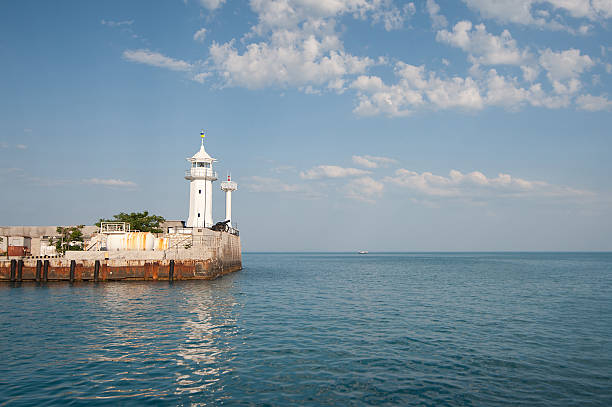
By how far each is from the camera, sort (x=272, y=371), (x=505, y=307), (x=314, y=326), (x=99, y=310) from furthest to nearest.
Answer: (x=505, y=307)
(x=99, y=310)
(x=314, y=326)
(x=272, y=371)

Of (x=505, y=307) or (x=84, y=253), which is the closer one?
(x=505, y=307)

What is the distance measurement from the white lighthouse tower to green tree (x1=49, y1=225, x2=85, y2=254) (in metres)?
15.7

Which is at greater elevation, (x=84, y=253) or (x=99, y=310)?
(x=84, y=253)

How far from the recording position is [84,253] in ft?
137

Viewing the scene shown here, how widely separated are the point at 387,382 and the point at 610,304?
2666 cm

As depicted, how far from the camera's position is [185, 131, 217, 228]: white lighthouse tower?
64375 mm

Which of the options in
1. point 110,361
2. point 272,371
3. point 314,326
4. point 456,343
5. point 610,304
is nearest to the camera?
point 272,371

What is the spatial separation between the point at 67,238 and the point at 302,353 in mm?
56076

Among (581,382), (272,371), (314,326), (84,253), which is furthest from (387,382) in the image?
(84,253)

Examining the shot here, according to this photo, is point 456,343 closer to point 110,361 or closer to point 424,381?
point 424,381

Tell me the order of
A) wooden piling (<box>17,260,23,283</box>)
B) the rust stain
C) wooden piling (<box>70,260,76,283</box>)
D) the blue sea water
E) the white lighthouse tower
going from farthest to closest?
the white lighthouse tower → the rust stain → wooden piling (<box>17,260,23,283</box>) → wooden piling (<box>70,260,76,283</box>) → the blue sea water

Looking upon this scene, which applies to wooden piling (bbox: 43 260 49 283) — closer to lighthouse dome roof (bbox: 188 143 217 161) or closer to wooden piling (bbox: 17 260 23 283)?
wooden piling (bbox: 17 260 23 283)

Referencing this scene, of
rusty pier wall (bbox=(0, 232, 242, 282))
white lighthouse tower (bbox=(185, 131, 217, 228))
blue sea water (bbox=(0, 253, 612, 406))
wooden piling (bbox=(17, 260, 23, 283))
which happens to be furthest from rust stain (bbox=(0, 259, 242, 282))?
white lighthouse tower (bbox=(185, 131, 217, 228))

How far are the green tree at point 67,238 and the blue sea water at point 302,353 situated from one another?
29.3m
